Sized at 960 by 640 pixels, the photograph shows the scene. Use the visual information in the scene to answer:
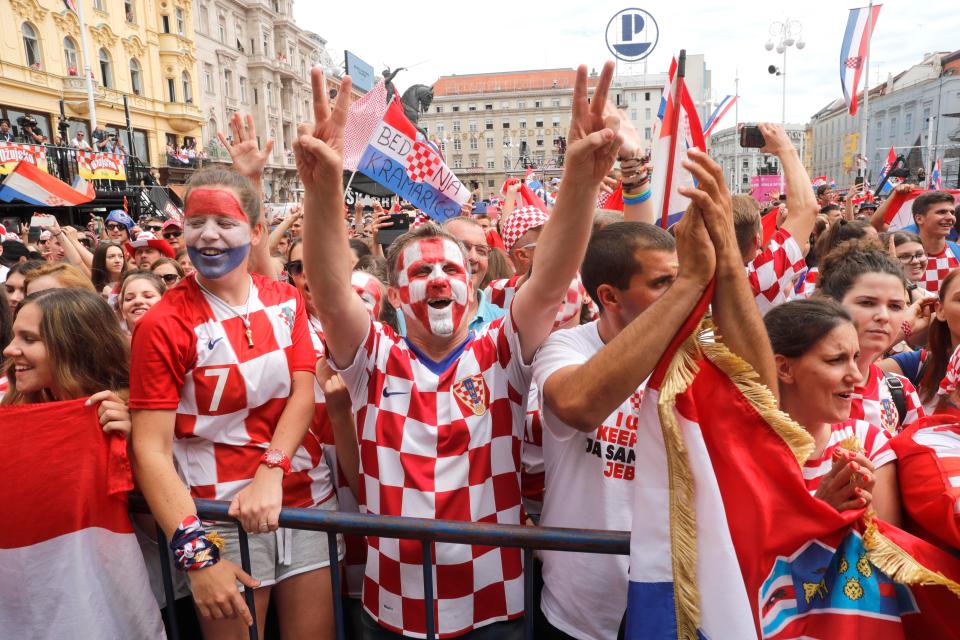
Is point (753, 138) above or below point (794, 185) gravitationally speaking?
above

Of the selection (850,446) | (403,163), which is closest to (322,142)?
(850,446)

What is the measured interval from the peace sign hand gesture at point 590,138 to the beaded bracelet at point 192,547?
4.74 feet

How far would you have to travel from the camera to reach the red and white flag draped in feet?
6.05

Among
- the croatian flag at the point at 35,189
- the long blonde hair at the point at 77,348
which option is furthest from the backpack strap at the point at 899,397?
the croatian flag at the point at 35,189

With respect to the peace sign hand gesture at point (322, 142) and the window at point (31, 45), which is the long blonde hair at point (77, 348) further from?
the window at point (31, 45)

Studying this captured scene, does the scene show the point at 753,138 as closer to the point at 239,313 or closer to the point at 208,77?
the point at 239,313

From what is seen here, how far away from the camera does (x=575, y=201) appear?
1.70m

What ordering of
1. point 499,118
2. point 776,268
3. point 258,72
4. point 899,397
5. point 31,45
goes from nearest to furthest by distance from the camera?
1. point 899,397
2. point 776,268
3. point 31,45
4. point 258,72
5. point 499,118

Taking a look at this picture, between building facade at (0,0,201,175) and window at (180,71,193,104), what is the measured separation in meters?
0.06

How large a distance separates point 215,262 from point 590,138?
1.23 meters

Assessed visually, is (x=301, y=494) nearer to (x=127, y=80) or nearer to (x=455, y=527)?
(x=455, y=527)

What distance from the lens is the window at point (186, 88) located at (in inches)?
1475

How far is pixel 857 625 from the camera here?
1374 mm

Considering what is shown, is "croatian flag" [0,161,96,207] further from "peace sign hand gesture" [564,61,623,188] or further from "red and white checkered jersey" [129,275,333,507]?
"peace sign hand gesture" [564,61,623,188]
